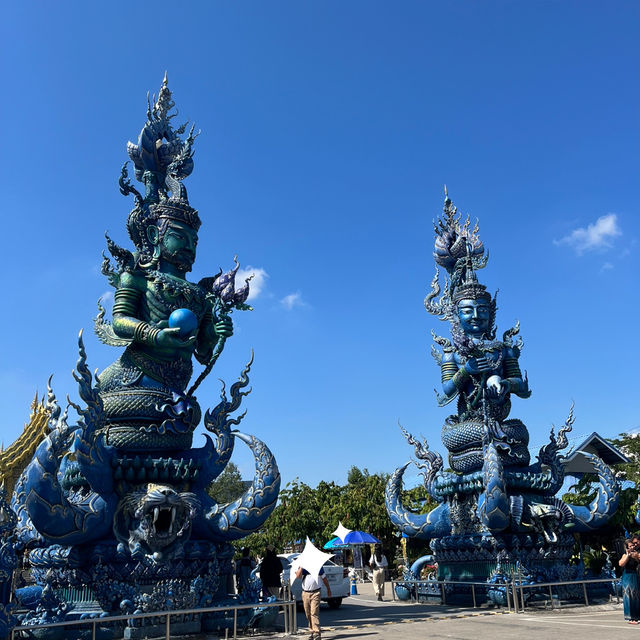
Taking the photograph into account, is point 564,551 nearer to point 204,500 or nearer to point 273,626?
point 273,626

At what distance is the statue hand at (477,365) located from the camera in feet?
52.5

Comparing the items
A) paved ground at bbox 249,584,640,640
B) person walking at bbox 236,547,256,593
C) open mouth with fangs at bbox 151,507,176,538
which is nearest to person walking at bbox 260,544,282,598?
person walking at bbox 236,547,256,593

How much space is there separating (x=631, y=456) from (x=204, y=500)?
22.2 meters

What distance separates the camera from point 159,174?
49.1 ft

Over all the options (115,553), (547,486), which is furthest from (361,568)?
(115,553)

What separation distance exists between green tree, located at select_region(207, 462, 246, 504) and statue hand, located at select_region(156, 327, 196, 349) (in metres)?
39.9

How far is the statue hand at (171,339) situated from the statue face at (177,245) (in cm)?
184

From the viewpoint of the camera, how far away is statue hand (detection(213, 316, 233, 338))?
13.1 metres

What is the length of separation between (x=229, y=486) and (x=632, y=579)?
46.0m

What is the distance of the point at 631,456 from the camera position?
90.1 ft

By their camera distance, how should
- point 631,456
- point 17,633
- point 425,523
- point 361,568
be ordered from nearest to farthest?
point 17,633
point 425,523
point 631,456
point 361,568

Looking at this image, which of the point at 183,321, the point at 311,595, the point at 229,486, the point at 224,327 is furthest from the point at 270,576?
the point at 229,486

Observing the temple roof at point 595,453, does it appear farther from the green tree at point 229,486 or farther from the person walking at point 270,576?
the green tree at point 229,486

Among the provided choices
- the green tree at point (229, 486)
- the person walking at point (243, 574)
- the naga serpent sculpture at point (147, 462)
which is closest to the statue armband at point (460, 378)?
the naga serpent sculpture at point (147, 462)
